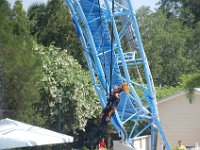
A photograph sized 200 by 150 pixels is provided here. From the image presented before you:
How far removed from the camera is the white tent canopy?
16812mm

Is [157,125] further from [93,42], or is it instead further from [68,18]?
[68,18]

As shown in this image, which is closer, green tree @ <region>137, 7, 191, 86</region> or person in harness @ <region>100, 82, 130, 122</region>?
person in harness @ <region>100, 82, 130, 122</region>

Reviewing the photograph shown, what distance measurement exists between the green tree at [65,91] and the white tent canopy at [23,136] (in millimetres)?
11278

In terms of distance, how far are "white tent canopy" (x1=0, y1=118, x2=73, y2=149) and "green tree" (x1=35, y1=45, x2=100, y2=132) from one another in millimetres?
11278

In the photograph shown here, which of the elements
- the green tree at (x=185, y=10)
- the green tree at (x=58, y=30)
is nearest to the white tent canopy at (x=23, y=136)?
the green tree at (x=58, y=30)

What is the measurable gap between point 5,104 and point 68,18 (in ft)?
46.1

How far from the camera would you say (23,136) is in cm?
1731

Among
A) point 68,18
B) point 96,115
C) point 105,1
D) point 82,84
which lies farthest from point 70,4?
point 68,18

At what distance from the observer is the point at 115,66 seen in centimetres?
2564

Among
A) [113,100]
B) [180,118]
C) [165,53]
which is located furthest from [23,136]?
[165,53]

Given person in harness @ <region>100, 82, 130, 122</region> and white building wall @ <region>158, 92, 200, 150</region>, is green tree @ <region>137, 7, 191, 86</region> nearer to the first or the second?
white building wall @ <region>158, 92, 200, 150</region>

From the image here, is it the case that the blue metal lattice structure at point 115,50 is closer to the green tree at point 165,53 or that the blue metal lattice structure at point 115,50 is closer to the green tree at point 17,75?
the green tree at point 17,75

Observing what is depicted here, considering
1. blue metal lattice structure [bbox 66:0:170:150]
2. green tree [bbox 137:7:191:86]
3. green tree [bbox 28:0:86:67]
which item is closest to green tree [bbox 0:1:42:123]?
blue metal lattice structure [bbox 66:0:170:150]

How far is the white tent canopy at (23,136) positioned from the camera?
16.8 meters
